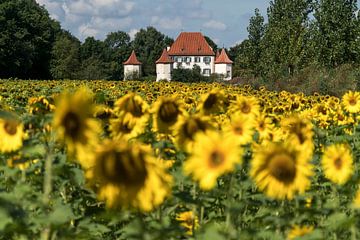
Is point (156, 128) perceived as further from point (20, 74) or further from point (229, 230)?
point (20, 74)

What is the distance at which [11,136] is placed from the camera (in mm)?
3916

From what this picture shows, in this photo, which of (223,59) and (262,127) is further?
(223,59)

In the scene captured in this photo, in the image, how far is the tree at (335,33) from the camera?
33.6 meters

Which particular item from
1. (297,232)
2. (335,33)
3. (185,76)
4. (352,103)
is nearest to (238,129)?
(297,232)

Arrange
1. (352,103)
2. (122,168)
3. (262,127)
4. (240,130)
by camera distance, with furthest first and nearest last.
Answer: (352,103) < (262,127) < (240,130) < (122,168)

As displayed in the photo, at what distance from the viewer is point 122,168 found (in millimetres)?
2336

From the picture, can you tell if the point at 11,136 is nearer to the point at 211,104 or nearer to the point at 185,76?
the point at 211,104

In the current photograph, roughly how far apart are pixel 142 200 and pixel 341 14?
110 ft

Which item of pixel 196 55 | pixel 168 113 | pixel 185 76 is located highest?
pixel 196 55

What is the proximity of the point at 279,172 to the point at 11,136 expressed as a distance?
1.80 m

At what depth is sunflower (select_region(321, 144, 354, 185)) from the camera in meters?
4.07

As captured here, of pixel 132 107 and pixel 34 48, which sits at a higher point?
pixel 34 48

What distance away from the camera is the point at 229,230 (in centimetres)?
308

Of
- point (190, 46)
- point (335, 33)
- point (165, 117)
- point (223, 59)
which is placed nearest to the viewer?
point (165, 117)
